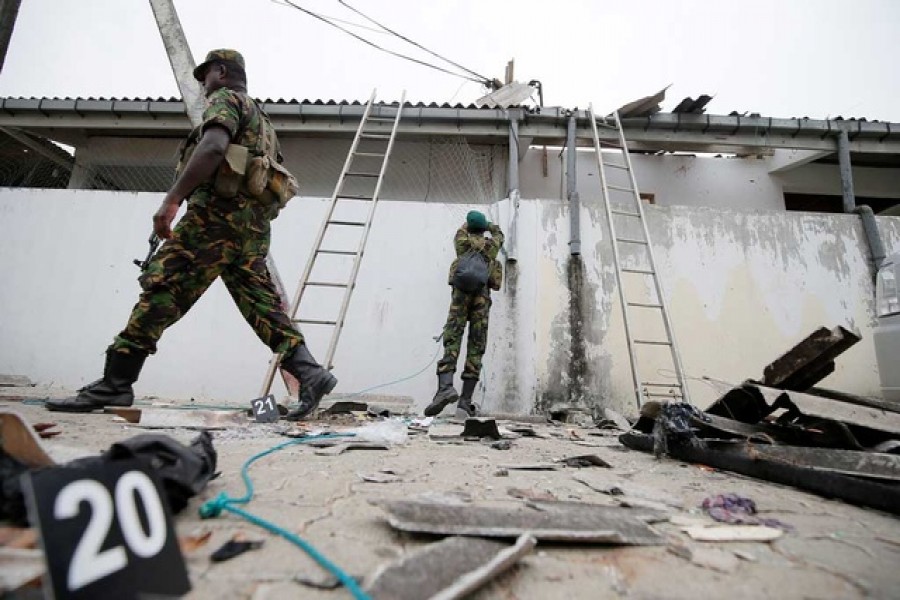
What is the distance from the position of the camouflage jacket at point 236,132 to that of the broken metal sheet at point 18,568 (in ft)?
6.92

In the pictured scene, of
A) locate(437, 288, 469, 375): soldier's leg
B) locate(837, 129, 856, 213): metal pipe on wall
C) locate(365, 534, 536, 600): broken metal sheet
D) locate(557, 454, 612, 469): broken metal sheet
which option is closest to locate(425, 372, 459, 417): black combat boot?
locate(437, 288, 469, 375): soldier's leg

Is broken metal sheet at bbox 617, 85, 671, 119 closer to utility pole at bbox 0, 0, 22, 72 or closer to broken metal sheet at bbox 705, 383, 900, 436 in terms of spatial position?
broken metal sheet at bbox 705, 383, 900, 436

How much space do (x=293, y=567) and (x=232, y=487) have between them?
0.54m

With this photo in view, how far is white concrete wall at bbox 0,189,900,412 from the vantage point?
4805 millimetres

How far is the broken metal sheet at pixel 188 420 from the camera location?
7.14ft

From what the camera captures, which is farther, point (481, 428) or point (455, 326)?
point (455, 326)

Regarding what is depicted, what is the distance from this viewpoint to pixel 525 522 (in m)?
0.98

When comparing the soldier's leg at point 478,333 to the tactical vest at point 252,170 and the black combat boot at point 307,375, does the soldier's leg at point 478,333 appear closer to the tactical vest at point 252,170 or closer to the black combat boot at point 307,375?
the black combat boot at point 307,375

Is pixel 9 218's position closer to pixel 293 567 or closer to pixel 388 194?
pixel 388 194

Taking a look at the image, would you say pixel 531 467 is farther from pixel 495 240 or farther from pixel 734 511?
pixel 495 240

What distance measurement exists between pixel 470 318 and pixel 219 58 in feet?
9.28

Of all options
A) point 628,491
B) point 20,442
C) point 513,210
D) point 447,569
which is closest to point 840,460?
point 628,491

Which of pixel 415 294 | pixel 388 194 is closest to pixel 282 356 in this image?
pixel 415 294

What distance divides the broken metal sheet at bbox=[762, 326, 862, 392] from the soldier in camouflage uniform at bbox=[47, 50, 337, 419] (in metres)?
2.42
